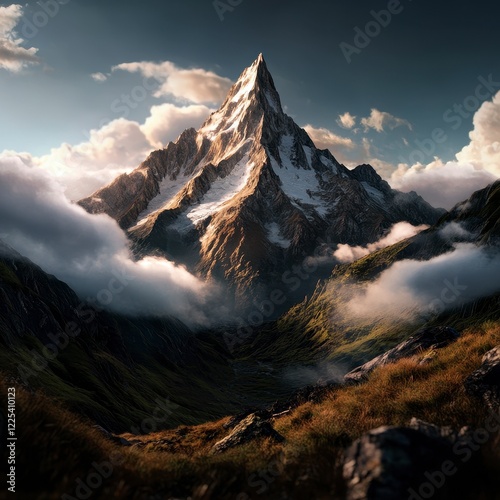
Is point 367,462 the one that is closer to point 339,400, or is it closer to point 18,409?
point 18,409

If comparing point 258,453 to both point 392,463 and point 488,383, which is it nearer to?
point 392,463

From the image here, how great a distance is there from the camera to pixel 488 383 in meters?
11.4

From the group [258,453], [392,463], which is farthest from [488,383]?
[258,453]

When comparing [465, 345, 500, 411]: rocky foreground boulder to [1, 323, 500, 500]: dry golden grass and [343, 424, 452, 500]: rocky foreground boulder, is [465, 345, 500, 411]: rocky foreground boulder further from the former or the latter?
[343, 424, 452, 500]: rocky foreground boulder

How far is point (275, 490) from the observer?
7.22 m

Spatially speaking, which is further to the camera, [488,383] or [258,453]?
[488,383]

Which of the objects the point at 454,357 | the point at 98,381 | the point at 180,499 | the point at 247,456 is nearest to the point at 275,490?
the point at 180,499

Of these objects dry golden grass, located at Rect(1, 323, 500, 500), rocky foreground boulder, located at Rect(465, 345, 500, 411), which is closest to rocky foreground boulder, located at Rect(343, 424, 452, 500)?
dry golden grass, located at Rect(1, 323, 500, 500)

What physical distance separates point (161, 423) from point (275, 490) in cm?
13805

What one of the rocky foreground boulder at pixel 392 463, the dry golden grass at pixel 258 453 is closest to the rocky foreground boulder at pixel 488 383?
the dry golden grass at pixel 258 453

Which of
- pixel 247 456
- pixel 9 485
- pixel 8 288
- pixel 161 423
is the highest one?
pixel 8 288

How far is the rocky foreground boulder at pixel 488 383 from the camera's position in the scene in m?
10.9

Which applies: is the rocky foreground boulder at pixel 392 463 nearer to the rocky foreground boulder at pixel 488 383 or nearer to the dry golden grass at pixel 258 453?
the dry golden grass at pixel 258 453

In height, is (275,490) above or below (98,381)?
below
